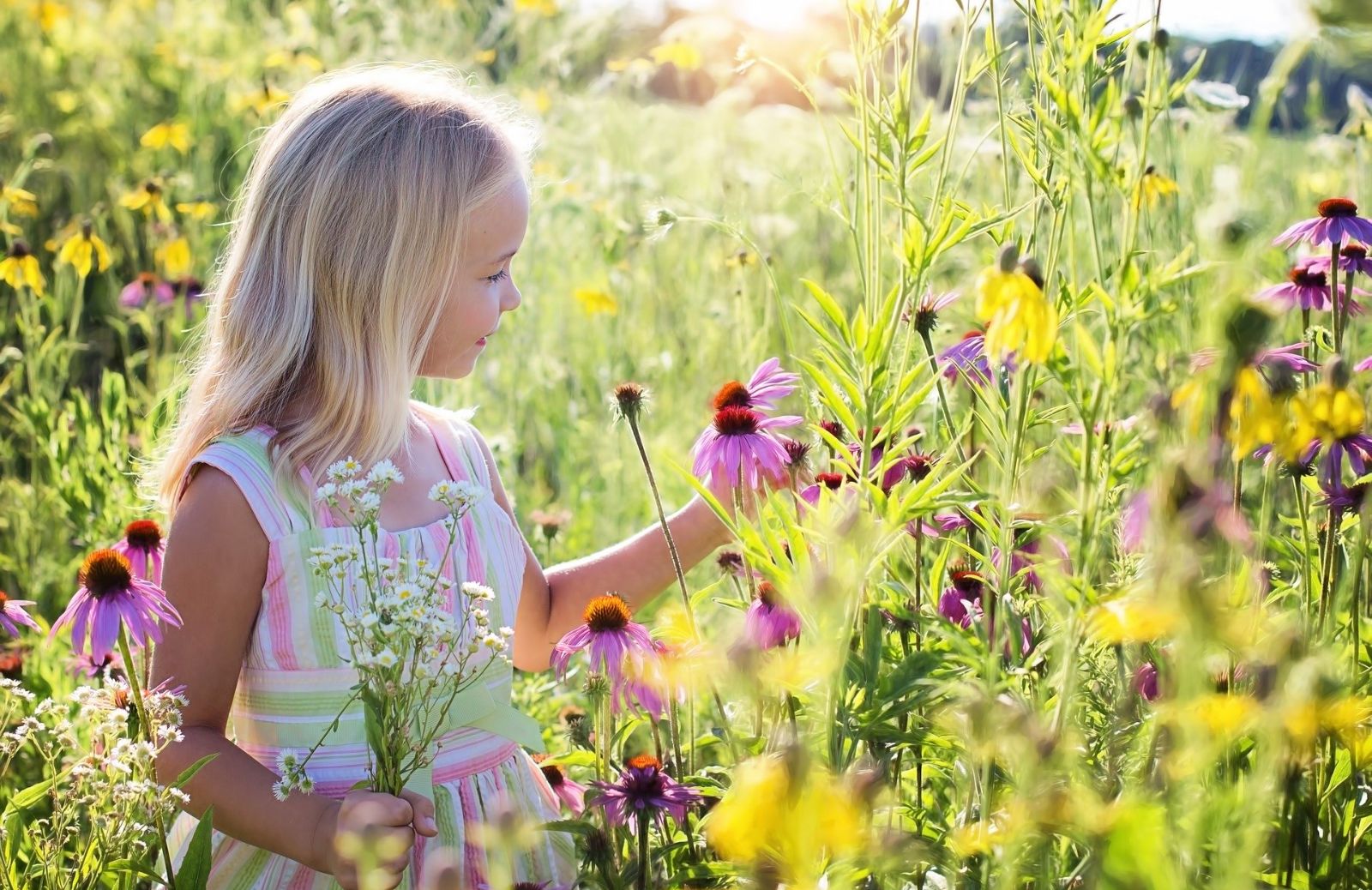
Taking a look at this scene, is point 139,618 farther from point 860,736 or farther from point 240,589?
point 860,736

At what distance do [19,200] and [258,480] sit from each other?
208 centimetres

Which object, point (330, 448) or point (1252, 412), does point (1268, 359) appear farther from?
point (330, 448)

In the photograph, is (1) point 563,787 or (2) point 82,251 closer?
(1) point 563,787

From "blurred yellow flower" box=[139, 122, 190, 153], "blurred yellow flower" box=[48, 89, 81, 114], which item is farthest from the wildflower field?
"blurred yellow flower" box=[48, 89, 81, 114]

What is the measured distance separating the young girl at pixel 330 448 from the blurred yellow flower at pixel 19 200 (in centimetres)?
119

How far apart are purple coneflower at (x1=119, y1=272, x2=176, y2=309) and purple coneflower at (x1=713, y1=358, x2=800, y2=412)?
72.3 inches

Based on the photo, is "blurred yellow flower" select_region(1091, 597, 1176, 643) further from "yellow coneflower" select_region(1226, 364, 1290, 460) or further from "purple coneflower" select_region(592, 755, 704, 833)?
"purple coneflower" select_region(592, 755, 704, 833)

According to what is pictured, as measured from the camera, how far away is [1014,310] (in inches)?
30.7

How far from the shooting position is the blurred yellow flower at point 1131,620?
0.70 metres

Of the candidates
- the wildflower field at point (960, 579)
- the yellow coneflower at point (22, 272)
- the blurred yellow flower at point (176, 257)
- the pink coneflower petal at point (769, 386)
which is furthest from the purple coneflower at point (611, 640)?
the blurred yellow flower at point (176, 257)

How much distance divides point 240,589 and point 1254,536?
3.10 ft

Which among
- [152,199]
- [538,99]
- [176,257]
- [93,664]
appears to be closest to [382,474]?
[93,664]

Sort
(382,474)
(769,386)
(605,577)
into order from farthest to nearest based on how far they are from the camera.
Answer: (605,577), (769,386), (382,474)

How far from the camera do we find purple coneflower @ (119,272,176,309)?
2.77 metres
